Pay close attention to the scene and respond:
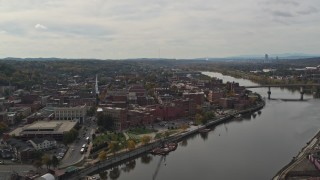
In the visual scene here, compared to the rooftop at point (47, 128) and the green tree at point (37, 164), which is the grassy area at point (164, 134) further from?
the green tree at point (37, 164)

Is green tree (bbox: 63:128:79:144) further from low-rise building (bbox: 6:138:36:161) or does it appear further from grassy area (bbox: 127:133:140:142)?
grassy area (bbox: 127:133:140:142)

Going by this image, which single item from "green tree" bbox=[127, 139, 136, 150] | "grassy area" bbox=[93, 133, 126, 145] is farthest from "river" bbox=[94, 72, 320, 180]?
"grassy area" bbox=[93, 133, 126, 145]

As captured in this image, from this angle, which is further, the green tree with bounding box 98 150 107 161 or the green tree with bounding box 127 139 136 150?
the green tree with bounding box 127 139 136 150

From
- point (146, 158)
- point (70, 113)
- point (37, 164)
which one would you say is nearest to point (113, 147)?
point (146, 158)

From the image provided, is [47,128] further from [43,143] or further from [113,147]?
[113,147]

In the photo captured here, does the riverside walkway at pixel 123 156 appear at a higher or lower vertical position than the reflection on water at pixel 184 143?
higher

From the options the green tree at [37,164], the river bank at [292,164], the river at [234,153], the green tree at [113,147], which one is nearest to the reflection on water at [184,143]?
the river at [234,153]

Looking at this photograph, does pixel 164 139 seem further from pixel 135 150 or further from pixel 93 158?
pixel 93 158

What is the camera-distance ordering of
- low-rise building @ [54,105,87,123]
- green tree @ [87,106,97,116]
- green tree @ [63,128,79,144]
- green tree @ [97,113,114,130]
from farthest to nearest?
1. green tree @ [87,106,97,116]
2. low-rise building @ [54,105,87,123]
3. green tree @ [97,113,114,130]
4. green tree @ [63,128,79,144]
